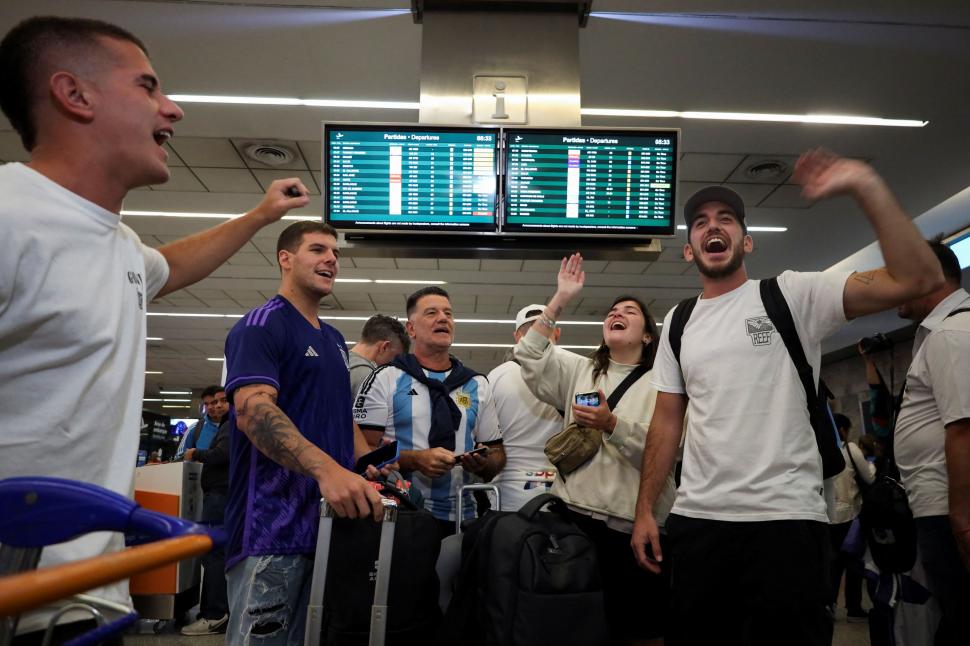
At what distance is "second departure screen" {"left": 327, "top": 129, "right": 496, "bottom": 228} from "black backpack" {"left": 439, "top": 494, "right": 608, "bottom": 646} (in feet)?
5.53

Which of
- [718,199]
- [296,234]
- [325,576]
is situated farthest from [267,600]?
[718,199]

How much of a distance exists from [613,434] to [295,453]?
1.40 meters

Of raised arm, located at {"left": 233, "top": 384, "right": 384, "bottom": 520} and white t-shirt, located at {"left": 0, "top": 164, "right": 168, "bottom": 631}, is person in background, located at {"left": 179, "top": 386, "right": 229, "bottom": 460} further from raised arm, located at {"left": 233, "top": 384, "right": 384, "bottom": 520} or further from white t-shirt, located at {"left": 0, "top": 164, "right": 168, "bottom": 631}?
white t-shirt, located at {"left": 0, "top": 164, "right": 168, "bottom": 631}

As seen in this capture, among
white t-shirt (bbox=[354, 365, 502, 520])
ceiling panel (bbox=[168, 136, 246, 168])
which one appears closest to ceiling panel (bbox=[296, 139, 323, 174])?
ceiling panel (bbox=[168, 136, 246, 168])

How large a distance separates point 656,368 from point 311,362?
127 centimetres

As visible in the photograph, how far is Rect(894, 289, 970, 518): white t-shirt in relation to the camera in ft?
7.82

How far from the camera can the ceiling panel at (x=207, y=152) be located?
20.3 feet

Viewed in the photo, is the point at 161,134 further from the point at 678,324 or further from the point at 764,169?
the point at 764,169

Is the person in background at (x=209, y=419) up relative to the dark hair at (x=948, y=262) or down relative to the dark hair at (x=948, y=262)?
down

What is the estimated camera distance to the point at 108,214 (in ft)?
4.32

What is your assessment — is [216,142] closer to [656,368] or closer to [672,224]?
[672,224]

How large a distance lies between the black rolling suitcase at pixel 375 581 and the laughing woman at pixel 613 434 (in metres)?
0.81

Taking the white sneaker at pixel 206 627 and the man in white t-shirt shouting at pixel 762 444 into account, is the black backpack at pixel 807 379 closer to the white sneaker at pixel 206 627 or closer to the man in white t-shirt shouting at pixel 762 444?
the man in white t-shirt shouting at pixel 762 444

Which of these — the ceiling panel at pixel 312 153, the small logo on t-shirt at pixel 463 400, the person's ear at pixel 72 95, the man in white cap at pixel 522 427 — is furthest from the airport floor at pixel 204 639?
the person's ear at pixel 72 95
